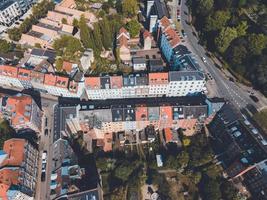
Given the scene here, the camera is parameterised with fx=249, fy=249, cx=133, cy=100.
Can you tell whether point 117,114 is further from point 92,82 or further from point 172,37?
point 172,37

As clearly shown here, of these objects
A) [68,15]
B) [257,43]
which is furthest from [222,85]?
[68,15]

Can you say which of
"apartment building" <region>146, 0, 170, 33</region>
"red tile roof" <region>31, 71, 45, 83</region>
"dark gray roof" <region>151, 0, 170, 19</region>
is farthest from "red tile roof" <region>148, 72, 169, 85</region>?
"red tile roof" <region>31, 71, 45, 83</region>

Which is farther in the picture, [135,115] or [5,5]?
[5,5]

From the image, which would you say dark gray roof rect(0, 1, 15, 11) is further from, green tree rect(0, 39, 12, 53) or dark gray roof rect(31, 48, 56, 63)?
dark gray roof rect(31, 48, 56, 63)

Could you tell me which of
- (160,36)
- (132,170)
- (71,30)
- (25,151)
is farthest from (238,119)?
(71,30)

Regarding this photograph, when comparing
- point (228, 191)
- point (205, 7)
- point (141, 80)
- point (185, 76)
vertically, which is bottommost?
point (228, 191)
